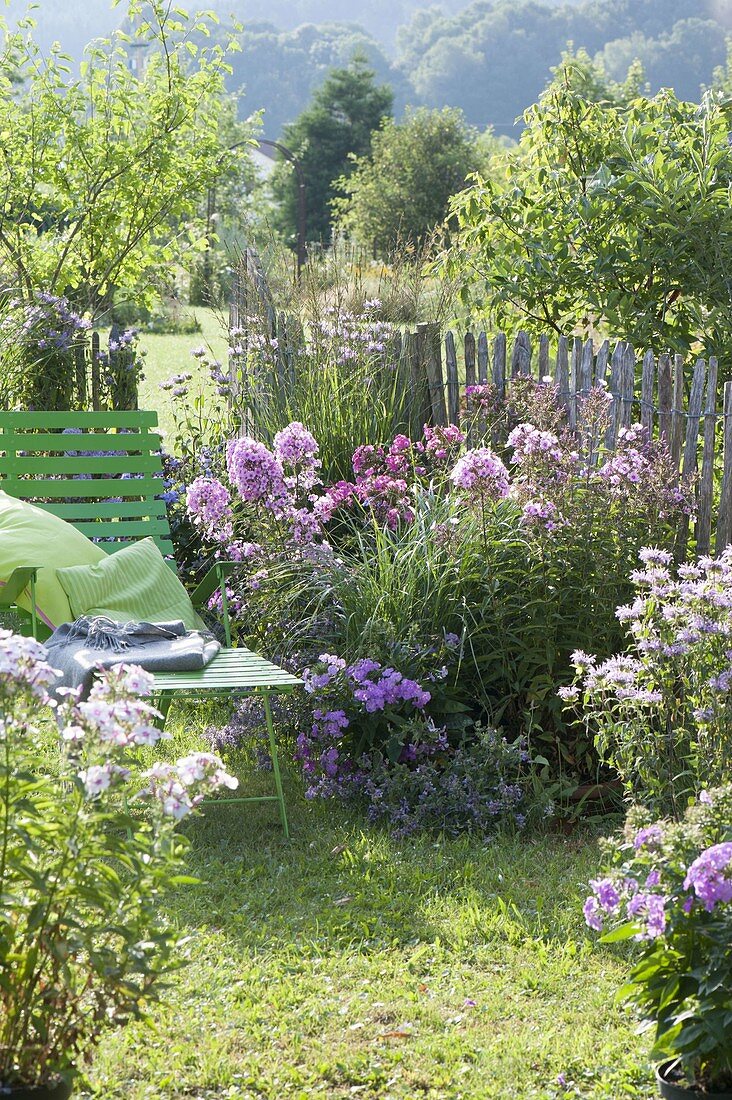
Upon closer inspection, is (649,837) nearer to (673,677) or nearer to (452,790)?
(673,677)

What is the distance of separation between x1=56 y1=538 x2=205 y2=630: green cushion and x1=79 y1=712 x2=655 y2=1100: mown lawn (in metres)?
1.14

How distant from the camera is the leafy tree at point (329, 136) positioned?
4341 cm

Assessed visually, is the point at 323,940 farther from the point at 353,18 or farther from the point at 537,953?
the point at 353,18

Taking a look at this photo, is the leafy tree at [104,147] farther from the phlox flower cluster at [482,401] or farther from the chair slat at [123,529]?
the phlox flower cluster at [482,401]

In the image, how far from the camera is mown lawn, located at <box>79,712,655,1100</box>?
2574 mm

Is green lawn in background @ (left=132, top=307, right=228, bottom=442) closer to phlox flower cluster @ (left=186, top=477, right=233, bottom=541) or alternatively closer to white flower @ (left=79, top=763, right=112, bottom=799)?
phlox flower cluster @ (left=186, top=477, right=233, bottom=541)

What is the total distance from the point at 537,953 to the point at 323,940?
0.57 m

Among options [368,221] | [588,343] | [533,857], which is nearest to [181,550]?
[588,343]

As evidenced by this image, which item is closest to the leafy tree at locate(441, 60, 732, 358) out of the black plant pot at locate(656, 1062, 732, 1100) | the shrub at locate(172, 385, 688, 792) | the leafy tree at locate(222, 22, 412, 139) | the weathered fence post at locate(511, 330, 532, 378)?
the weathered fence post at locate(511, 330, 532, 378)

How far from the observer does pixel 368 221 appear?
3142cm

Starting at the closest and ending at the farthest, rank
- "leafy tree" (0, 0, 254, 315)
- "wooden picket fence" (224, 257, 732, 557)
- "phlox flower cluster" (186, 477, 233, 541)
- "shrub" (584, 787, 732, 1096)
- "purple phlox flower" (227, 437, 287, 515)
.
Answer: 1. "shrub" (584, 787, 732, 1096)
2. "purple phlox flower" (227, 437, 287, 515)
3. "phlox flower cluster" (186, 477, 233, 541)
4. "wooden picket fence" (224, 257, 732, 557)
5. "leafy tree" (0, 0, 254, 315)

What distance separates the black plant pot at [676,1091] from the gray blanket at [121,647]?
2.19 m

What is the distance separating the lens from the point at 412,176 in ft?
107

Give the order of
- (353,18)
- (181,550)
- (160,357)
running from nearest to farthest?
(181,550) → (160,357) → (353,18)
